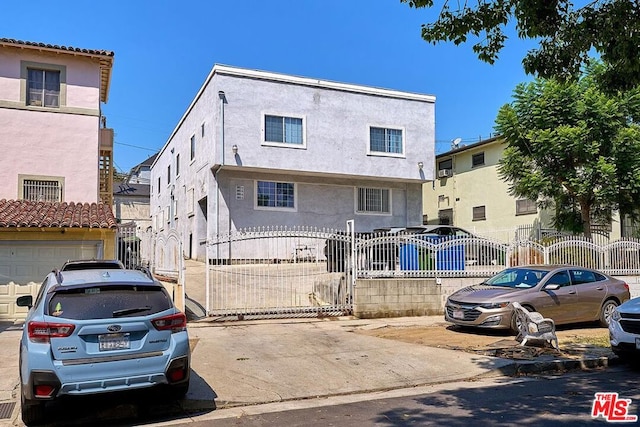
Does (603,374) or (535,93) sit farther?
(535,93)

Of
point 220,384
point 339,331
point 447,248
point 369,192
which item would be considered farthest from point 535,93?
point 220,384

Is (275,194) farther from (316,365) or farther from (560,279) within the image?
(316,365)

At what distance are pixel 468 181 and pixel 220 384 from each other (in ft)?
79.4

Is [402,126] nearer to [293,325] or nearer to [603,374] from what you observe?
[293,325]

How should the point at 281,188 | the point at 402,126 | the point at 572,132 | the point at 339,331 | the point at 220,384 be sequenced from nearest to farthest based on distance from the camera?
the point at 220,384 → the point at 339,331 → the point at 572,132 → the point at 281,188 → the point at 402,126

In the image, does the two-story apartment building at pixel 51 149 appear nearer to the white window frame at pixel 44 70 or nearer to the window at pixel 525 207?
the white window frame at pixel 44 70

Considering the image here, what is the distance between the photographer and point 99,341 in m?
5.59

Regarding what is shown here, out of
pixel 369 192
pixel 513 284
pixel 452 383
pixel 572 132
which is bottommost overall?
pixel 452 383

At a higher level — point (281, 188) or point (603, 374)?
point (281, 188)

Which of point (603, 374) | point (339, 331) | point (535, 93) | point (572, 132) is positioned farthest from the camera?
point (535, 93)

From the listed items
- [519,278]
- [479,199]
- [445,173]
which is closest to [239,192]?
[519,278]

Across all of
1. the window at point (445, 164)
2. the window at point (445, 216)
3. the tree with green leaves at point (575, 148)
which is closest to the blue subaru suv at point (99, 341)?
the tree with green leaves at point (575, 148)

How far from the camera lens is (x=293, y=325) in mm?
12398

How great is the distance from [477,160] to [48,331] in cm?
2624
